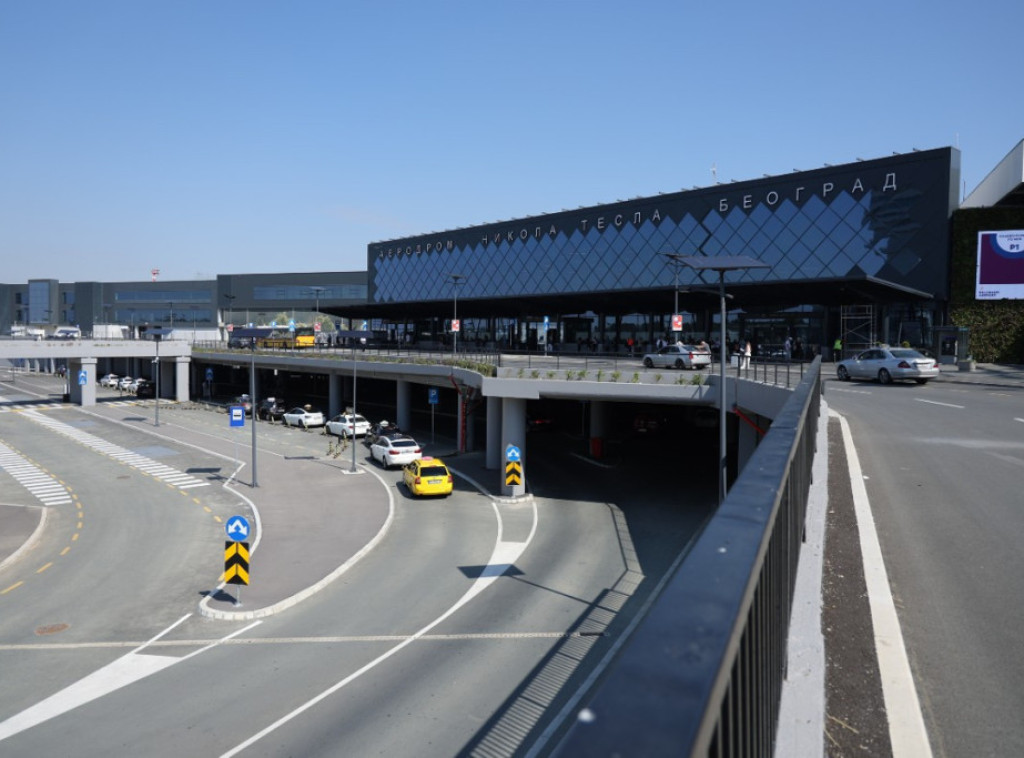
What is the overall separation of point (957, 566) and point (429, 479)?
28.4 meters

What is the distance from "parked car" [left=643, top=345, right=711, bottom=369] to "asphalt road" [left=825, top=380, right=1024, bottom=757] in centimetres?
1794

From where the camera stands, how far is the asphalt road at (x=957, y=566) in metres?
4.47

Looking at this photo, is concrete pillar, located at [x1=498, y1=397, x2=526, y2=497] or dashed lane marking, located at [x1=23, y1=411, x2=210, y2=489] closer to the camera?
concrete pillar, located at [x1=498, y1=397, x2=526, y2=497]

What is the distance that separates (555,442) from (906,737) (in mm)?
47617

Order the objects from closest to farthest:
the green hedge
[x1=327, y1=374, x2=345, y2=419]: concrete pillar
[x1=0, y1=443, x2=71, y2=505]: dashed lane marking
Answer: [x1=0, y1=443, x2=71, y2=505]: dashed lane marking, the green hedge, [x1=327, y1=374, x2=345, y2=419]: concrete pillar

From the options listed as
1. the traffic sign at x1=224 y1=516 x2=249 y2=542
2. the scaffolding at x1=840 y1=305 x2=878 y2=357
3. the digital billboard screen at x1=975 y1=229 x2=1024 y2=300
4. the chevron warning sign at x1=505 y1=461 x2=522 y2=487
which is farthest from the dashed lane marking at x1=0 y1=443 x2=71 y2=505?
the digital billboard screen at x1=975 y1=229 x2=1024 y2=300

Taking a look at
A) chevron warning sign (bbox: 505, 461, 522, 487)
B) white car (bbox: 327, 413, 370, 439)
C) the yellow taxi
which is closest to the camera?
the yellow taxi

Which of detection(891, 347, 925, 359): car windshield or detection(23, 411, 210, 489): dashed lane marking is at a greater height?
detection(891, 347, 925, 359): car windshield

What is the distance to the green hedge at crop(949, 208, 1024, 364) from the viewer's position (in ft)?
167

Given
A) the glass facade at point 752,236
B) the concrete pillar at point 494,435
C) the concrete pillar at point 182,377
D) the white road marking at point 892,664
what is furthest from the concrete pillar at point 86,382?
the white road marking at point 892,664

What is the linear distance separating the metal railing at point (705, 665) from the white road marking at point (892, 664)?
99 cm

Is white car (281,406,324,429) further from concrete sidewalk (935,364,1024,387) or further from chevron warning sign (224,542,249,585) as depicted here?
concrete sidewalk (935,364,1024,387)

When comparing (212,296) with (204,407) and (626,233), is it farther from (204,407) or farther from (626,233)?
(626,233)

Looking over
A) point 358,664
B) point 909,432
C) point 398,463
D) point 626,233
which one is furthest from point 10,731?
point 626,233
